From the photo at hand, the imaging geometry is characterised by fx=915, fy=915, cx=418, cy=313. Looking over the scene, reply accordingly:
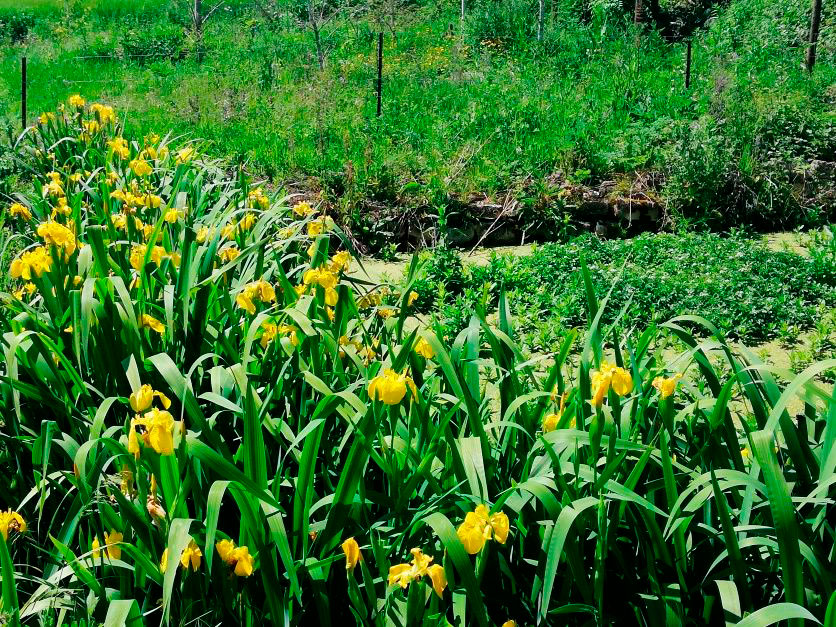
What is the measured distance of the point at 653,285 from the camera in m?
5.49

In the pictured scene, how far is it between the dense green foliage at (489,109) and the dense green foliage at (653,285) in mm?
897

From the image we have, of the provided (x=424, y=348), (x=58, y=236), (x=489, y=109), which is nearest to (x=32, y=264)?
(x=58, y=236)

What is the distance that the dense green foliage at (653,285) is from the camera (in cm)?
520

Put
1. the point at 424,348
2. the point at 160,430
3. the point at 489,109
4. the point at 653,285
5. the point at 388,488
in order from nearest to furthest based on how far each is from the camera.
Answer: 1. the point at 160,430
2. the point at 388,488
3. the point at 424,348
4. the point at 653,285
5. the point at 489,109

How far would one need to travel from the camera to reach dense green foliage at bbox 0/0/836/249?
7.23 meters

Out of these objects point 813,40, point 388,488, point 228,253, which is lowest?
point 388,488

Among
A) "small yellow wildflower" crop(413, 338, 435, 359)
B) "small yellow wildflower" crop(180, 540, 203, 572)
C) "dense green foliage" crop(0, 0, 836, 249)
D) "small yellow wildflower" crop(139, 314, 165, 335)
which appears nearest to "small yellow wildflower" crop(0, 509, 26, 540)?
"small yellow wildflower" crop(180, 540, 203, 572)

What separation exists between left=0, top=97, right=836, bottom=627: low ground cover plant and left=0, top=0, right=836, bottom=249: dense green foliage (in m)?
4.13

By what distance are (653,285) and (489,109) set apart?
12.2ft

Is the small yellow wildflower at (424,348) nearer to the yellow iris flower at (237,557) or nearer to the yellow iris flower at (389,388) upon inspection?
the yellow iris flower at (389,388)

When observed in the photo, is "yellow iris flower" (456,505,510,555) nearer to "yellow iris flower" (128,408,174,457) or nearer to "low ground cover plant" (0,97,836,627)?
"low ground cover plant" (0,97,836,627)

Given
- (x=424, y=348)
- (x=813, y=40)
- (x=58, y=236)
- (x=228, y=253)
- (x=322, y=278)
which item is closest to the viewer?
(x=424, y=348)

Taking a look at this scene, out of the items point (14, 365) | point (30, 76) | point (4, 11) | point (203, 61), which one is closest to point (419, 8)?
point (203, 61)

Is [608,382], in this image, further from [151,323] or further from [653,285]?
[653,285]
